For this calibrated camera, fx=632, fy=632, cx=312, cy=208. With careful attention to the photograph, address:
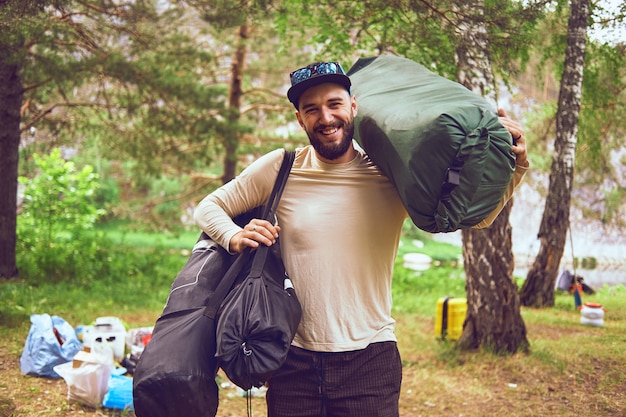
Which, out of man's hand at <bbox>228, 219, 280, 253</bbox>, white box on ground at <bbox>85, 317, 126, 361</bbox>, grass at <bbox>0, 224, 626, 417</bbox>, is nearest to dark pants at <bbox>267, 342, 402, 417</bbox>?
man's hand at <bbox>228, 219, 280, 253</bbox>

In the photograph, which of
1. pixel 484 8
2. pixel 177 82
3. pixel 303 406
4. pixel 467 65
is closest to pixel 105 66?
pixel 177 82

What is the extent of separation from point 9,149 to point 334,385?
269 inches

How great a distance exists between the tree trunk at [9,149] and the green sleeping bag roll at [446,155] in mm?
6555

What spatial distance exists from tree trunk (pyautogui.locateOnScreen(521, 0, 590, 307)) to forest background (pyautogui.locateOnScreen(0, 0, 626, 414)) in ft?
0.28

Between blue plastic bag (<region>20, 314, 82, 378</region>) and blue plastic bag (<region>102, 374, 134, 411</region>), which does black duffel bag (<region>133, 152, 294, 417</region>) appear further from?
blue plastic bag (<region>20, 314, 82, 378</region>)

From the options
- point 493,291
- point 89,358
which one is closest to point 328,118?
point 89,358

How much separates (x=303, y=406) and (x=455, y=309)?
4.46m

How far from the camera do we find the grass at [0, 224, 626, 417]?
439 centimetres

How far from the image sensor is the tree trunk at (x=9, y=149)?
7.67 metres

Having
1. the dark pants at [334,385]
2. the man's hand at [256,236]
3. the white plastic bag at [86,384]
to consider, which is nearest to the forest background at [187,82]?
the white plastic bag at [86,384]

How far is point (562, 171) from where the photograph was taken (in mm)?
6625

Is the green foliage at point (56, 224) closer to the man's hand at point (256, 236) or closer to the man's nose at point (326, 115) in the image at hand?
the man's hand at point (256, 236)

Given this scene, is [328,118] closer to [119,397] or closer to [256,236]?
[256,236]

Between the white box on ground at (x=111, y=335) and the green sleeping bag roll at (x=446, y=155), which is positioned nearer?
the green sleeping bag roll at (x=446, y=155)
